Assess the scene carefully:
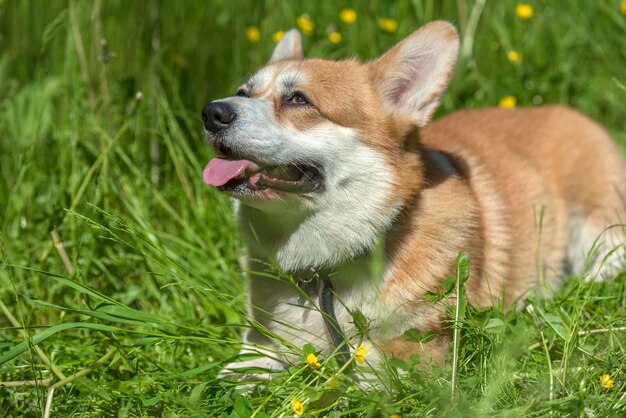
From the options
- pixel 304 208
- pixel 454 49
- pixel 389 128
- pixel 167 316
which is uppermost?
pixel 454 49

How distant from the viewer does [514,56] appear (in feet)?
16.9

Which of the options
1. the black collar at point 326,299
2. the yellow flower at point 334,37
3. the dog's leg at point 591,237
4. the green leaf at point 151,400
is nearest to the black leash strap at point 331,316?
the black collar at point 326,299

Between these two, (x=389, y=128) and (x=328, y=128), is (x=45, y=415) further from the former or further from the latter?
(x=389, y=128)

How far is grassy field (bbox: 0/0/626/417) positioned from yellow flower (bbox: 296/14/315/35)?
0.08m

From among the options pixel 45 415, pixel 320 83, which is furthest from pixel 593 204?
pixel 45 415

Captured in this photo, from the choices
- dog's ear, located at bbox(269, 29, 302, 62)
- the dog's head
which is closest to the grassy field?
the dog's head

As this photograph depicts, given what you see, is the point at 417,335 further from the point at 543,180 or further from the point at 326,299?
the point at 543,180

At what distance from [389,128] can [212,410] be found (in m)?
1.31

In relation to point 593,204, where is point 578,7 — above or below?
above

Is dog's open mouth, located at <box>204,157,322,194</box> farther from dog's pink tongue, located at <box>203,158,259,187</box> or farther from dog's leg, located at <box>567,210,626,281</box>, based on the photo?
dog's leg, located at <box>567,210,626,281</box>

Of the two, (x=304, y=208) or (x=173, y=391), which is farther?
(x=304, y=208)

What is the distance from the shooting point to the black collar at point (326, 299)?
2807mm

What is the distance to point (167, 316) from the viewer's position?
331 centimetres

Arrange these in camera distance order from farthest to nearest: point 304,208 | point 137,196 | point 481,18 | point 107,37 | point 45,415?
point 481,18 < point 107,37 < point 137,196 < point 304,208 < point 45,415
